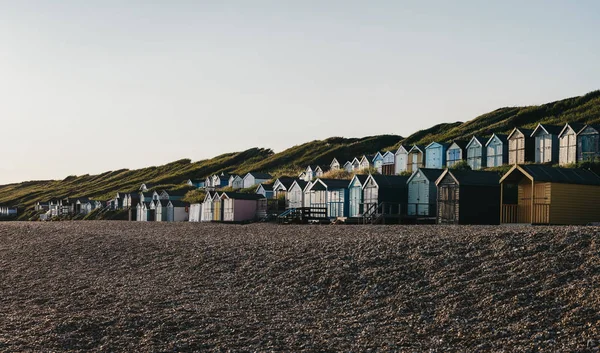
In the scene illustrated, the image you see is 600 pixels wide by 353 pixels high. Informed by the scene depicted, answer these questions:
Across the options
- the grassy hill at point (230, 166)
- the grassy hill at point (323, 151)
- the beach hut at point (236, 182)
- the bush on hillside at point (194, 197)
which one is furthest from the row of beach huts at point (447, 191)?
the grassy hill at point (230, 166)

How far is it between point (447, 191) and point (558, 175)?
26.9 ft

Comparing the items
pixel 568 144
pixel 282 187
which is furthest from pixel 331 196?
pixel 568 144

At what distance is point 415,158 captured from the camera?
75.1 m

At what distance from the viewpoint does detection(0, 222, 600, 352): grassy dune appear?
1411cm

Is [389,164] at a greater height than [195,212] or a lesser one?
greater

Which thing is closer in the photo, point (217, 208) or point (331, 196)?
point (331, 196)

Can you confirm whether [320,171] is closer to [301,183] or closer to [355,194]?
[301,183]

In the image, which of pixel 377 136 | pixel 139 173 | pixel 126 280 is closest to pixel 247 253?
pixel 126 280

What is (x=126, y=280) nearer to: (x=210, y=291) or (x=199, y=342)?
(x=210, y=291)

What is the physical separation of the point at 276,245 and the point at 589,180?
17.1 m

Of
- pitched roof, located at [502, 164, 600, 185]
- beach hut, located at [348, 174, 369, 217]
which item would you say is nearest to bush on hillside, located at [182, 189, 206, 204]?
beach hut, located at [348, 174, 369, 217]

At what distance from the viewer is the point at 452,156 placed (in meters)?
69.3

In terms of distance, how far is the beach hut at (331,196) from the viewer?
54.3 m

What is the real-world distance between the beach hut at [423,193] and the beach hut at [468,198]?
477 cm
